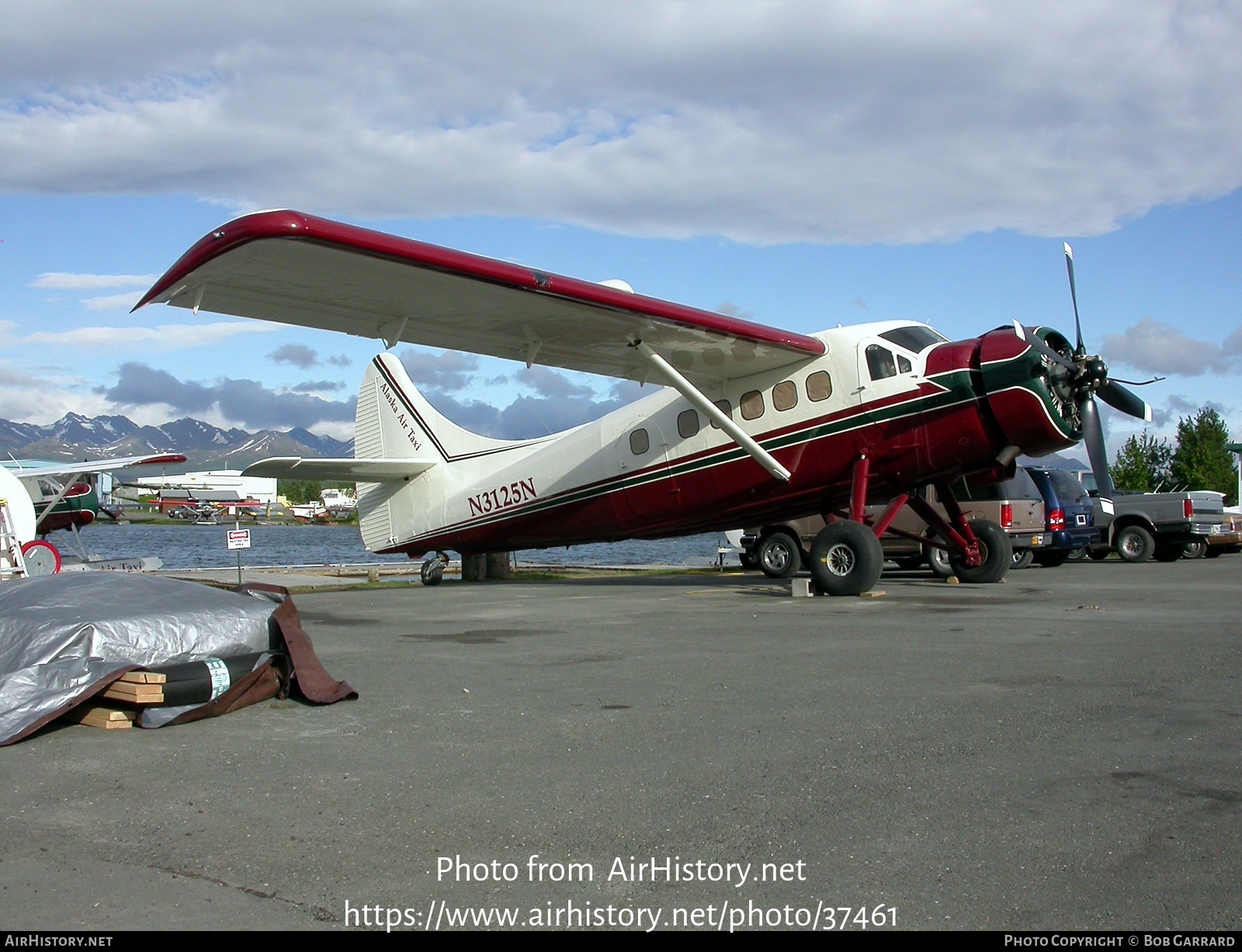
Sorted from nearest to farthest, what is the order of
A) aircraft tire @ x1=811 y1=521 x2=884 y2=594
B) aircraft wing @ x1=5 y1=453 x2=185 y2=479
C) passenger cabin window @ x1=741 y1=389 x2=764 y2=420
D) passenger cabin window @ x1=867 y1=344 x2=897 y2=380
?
aircraft tire @ x1=811 y1=521 x2=884 y2=594
passenger cabin window @ x1=867 y1=344 x2=897 y2=380
passenger cabin window @ x1=741 y1=389 x2=764 y2=420
aircraft wing @ x1=5 y1=453 x2=185 y2=479

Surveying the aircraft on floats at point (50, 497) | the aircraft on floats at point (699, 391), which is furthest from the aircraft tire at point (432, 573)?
the aircraft on floats at point (50, 497)

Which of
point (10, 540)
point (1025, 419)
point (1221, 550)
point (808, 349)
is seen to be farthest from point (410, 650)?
point (1221, 550)

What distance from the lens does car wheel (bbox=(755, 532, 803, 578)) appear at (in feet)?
67.5

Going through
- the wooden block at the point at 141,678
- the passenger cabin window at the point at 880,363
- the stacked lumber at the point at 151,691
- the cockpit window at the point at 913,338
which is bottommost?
the stacked lumber at the point at 151,691

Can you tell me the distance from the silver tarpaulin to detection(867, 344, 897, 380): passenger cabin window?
9.20 meters

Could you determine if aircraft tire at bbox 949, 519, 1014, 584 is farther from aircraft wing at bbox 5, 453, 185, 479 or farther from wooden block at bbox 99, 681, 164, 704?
aircraft wing at bbox 5, 453, 185, 479

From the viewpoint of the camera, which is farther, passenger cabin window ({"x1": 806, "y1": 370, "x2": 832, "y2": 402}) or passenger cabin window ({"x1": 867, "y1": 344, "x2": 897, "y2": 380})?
passenger cabin window ({"x1": 806, "y1": 370, "x2": 832, "y2": 402})

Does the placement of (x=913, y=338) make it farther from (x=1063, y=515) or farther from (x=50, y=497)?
(x=50, y=497)

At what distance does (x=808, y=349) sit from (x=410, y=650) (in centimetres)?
747

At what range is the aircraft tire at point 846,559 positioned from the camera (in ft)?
44.1

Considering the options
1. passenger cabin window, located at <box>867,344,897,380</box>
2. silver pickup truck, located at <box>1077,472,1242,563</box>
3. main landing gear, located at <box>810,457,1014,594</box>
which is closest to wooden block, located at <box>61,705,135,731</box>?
main landing gear, located at <box>810,457,1014,594</box>

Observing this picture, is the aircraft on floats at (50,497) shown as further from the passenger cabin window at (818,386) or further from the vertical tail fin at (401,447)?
the passenger cabin window at (818,386)

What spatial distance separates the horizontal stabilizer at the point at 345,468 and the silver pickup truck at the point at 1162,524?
15827mm

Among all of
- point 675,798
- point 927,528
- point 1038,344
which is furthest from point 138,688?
point 927,528
